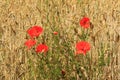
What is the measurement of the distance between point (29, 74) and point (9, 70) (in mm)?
123

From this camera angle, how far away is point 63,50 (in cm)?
197

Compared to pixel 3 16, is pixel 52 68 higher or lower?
lower

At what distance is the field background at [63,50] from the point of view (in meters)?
1.88

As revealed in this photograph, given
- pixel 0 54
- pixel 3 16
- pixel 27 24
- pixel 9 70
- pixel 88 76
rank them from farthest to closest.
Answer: pixel 3 16
pixel 27 24
pixel 0 54
pixel 9 70
pixel 88 76

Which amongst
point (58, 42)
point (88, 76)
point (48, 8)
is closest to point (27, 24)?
point (48, 8)

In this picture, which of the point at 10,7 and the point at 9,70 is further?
the point at 10,7

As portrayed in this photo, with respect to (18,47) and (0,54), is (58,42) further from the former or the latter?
(0,54)

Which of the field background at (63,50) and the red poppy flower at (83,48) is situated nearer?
the red poppy flower at (83,48)

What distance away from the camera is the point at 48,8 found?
2.56 m

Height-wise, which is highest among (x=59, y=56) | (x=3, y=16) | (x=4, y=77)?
(x=3, y=16)

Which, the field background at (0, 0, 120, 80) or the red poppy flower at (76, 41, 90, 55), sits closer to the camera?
the red poppy flower at (76, 41, 90, 55)

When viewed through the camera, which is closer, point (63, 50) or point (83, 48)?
point (83, 48)

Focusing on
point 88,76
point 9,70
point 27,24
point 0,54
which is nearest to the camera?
point 88,76

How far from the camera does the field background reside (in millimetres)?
1875
